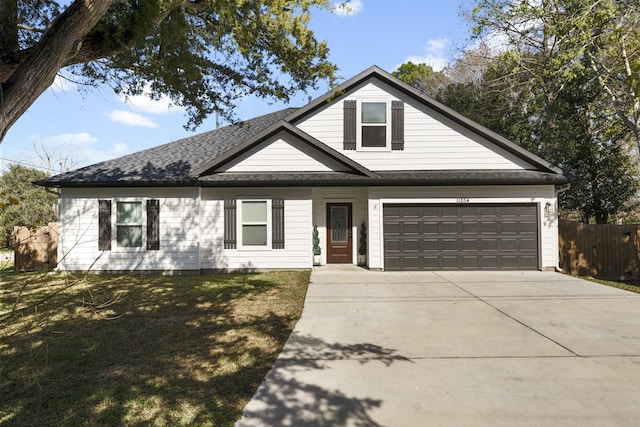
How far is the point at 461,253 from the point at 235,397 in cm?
1017

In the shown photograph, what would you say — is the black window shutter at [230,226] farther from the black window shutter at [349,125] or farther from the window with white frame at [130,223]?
the black window shutter at [349,125]

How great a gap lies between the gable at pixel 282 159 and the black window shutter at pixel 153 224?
95.7 inches

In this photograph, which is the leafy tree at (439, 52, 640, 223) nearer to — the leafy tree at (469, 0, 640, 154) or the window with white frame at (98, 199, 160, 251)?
the leafy tree at (469, 0, 640, 154)

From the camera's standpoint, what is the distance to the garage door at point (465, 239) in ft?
40.2

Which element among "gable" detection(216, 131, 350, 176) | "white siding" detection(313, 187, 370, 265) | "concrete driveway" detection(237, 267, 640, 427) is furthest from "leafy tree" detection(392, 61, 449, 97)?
"concrete driveway" detection(237, 267, 640, 427)

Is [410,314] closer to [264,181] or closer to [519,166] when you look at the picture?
[264,181]

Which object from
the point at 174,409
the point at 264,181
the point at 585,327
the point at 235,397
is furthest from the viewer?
the point at 264,181

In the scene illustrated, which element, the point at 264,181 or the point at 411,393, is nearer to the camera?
the point at 411,393

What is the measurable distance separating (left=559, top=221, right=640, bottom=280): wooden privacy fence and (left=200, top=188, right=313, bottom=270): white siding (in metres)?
9.01

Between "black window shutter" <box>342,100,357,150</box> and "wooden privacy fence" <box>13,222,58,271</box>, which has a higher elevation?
"black window shutter" <box>342,100,357,150</box>

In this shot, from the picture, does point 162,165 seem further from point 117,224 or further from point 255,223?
point 255,223

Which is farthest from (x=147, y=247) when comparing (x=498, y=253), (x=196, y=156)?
(x=498, y=253)

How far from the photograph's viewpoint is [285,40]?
7312 millimetres

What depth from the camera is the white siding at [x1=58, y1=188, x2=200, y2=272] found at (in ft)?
39.7
